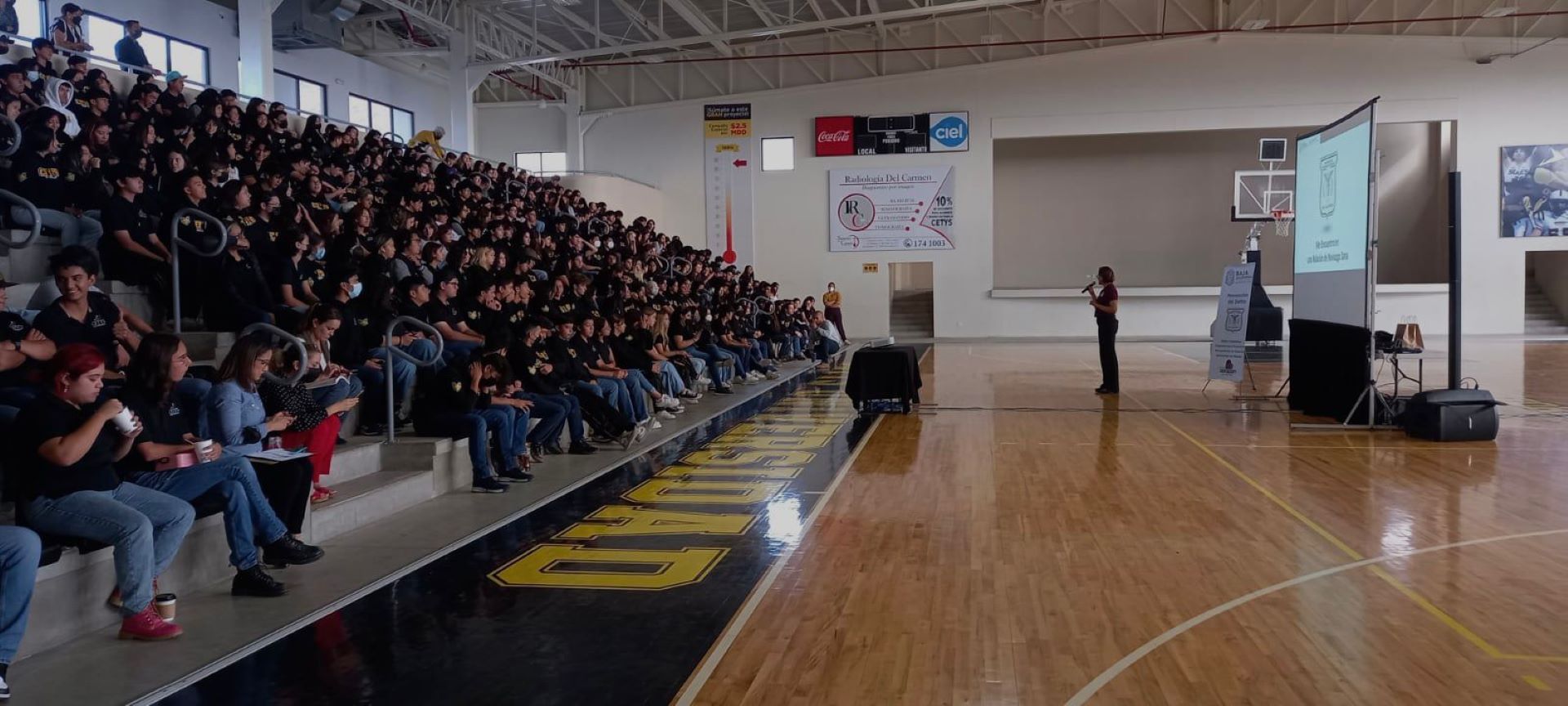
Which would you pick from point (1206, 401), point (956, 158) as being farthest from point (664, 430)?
point (956, 158)

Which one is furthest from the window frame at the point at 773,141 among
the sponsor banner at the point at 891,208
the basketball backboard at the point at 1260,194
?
the basketball backboard at the point at 1260,194

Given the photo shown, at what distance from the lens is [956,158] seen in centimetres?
2256

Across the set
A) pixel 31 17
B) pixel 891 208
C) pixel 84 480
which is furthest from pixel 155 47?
pixel 84 480

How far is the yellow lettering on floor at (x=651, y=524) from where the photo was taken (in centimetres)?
544

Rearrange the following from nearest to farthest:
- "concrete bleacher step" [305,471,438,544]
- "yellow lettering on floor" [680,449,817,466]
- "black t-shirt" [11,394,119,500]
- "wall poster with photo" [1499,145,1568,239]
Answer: "black t-shirt" [11,394,119,500]
"concrete bleacher step" [305,471,438,544]
"yellow lettering on floor" [680,449,817,466]
"wall poster with photo" [1499,145,1568,239]

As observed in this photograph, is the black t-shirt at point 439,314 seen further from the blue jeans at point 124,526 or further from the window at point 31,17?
the window at point 31,17

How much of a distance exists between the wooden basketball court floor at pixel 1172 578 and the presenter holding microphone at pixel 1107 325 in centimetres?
277

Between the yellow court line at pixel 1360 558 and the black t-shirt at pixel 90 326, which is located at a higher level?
the black t-shirt at pixel 90 326

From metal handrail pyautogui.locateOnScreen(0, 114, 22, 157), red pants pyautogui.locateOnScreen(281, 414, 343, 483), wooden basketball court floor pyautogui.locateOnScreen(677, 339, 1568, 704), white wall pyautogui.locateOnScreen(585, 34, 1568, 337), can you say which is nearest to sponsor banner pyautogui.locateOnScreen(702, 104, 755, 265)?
white wall pyautogui.locateOnScreen(585, 34, 1568, 337)

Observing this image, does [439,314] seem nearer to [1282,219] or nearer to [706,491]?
[706,491]

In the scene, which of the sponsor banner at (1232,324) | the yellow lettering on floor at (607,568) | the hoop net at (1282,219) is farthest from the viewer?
the hoop net at (1282,219)

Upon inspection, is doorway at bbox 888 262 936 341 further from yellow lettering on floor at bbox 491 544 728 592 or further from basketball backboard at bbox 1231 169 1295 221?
yellow lettering on floor at bbox 491 544 728 592

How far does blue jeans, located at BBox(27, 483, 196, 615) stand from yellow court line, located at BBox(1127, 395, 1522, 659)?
462 centimetres

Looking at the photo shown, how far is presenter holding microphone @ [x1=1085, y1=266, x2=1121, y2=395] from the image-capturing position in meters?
11.2
